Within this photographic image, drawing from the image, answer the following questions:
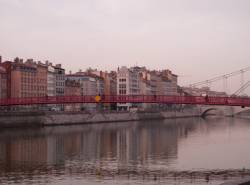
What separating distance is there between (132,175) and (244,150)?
17.8 meters

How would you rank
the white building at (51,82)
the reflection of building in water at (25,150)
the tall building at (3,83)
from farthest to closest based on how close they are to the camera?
the white building at (51,82)
the tall building at (3,83)
the reflection of building in water at (25,150)

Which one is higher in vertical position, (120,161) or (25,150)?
(25,150)

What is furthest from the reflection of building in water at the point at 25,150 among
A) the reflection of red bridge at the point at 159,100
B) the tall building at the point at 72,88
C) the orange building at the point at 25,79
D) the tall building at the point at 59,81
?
the tall building at the point at 72,88

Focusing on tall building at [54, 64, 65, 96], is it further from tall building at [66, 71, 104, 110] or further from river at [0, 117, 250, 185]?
river at [0, 117, 250, 185]

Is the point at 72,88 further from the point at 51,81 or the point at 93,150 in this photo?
the point at 93,150

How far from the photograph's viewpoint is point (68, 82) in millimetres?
132250

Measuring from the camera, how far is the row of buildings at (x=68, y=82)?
354 feet

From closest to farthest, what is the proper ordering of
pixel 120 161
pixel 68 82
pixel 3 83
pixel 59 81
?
pixel 120 161 → pixel 3 83 → pixel 59 81 → pixel 68 82

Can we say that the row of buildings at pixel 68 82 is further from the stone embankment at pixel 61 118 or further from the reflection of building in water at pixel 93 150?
the reflection of building in water at pixel 93 150

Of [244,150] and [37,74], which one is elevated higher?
[37,74]

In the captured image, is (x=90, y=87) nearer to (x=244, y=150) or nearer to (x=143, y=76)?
(x=143, y=76)

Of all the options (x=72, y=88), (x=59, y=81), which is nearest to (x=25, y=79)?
(x=59, y=81)

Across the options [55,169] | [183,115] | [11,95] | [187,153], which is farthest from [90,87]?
[55,169]

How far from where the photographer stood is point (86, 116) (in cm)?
9819
